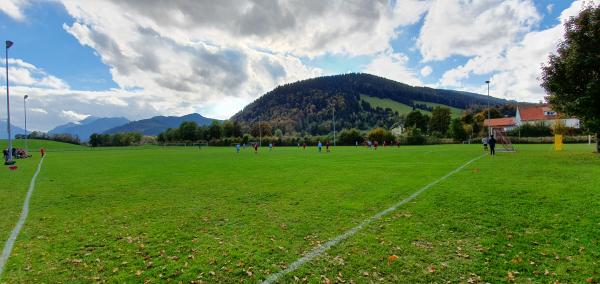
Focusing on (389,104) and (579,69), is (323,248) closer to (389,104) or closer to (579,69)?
(579,69)

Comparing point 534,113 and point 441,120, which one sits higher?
point 534,113

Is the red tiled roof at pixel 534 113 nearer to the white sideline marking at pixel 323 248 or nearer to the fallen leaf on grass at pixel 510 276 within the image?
the white sideline marking at pixel 323 248

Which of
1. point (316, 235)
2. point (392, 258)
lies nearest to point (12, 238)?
point (316, 235)

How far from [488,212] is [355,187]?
5.62 m

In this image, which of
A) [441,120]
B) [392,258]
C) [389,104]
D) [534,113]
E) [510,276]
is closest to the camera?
[510,276]

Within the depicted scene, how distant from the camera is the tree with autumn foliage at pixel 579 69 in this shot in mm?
21828

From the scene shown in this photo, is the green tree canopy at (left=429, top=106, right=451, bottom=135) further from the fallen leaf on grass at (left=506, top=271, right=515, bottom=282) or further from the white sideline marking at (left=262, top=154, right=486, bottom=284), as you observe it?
the fallen leaf on grass at (left=506, top=271, right=515, bottom=282)

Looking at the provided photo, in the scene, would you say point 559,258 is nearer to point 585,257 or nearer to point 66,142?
point 585,257

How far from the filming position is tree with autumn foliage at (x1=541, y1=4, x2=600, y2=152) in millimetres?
21828

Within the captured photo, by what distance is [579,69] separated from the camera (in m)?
22.4

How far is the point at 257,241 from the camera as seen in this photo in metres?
6.99

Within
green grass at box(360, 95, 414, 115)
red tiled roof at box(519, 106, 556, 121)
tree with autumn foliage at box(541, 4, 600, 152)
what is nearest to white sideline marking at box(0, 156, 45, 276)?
tree with autumn foliage at box(541, 4, 600, 152)

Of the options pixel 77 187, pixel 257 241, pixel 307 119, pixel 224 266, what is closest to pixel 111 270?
pixel 224 266

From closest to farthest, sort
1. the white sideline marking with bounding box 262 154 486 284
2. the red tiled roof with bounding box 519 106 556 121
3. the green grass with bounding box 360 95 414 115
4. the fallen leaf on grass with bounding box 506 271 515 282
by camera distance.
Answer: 1. the fallen leaf on grass with bounding box 506 271 515 282
2. the white sideline marking with bounding box 262 154 486 284
3. the red tiled roof with bounding box 519 106 556 121
4. the green grass with bounding box 360 95 414 115
